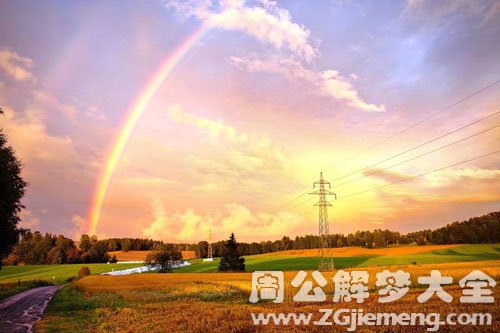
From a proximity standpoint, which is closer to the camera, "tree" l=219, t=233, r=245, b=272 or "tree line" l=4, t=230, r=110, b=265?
"tree" l=219, t=233, r=245, b=272

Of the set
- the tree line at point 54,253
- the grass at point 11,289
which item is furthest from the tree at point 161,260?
the tree line at point 54,253

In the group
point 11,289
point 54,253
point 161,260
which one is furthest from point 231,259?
point 54,253

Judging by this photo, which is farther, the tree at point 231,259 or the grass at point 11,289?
the tree at point 231,259

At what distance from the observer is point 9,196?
39812 mm

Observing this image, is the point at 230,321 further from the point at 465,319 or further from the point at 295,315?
the point at 465,319

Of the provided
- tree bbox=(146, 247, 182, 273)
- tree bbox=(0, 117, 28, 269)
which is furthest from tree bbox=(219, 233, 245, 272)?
tree bbox=(0, 117, 28, 269)

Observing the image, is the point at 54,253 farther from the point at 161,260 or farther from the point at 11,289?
the point at 11,289

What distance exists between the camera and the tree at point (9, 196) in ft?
127

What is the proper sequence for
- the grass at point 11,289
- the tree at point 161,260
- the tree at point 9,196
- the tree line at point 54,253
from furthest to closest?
the tree line at point 54,253 < the tree at point 161,260 < the grass at point 11,289 < the tree at point 9,196

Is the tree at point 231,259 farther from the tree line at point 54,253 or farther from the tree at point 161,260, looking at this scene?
the tree line at point 54,253

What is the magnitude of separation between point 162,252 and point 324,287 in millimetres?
92695

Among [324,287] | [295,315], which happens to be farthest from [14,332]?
[324,287]

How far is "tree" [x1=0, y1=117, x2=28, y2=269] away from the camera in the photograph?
1522 inches

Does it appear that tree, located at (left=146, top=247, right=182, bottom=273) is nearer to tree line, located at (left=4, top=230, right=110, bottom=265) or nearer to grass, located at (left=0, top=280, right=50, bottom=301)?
grass, located at (left=0, top=280, right=50, bottom=301)
